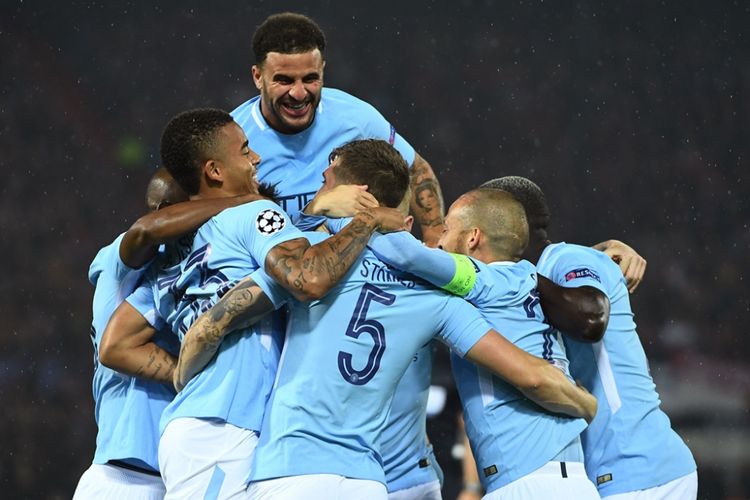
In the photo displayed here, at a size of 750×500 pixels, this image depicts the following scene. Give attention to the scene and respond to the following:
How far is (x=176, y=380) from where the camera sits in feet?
9.61

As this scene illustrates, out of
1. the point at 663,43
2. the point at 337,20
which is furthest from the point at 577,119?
the point at 337,20

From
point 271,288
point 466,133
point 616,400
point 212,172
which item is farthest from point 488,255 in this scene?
point 466,133

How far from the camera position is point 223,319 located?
2.72 m

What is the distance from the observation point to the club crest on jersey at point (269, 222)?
9.09 feet

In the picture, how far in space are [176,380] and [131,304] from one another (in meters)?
0.41

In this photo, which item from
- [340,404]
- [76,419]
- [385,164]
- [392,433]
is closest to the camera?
[340,404]

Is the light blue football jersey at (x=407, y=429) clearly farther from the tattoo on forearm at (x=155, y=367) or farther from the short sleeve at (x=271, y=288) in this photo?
the tattoo on forearm at (x=155, y=367)

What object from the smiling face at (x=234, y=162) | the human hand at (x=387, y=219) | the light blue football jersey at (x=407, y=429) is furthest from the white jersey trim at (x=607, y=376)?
the smiling face at (x=234, y=162)

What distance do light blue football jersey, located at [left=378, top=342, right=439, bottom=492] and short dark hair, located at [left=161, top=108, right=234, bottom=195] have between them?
87 cm

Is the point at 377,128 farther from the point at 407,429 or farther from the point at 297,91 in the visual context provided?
the point at 407,429

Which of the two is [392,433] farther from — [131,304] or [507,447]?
[131,304]

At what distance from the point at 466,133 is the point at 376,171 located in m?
6.42

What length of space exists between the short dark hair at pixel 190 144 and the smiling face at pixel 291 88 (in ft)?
2.79

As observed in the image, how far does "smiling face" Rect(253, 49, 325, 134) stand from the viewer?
12.7 ft
